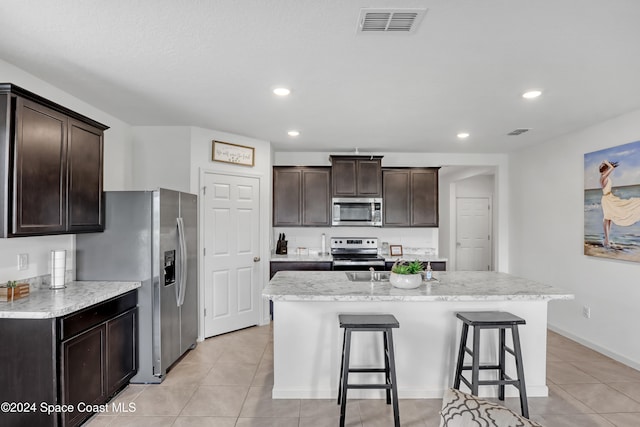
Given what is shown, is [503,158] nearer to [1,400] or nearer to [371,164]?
[371,164]

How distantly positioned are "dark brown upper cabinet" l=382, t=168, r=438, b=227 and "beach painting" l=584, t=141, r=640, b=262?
1.95m

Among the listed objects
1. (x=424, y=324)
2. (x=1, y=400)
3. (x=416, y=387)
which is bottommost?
(x=416, y=387)

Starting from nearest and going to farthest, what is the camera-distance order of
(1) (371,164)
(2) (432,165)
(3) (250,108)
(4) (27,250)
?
(4) (27,250) < (3) (250,108) < (1) (371,164) < (2) (432,165)

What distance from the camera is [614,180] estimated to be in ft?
12.4

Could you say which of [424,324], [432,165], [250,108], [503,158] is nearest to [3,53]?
[250,108]

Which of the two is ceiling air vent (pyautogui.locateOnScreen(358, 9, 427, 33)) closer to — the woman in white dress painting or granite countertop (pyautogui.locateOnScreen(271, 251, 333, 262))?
the woman in white dress painting

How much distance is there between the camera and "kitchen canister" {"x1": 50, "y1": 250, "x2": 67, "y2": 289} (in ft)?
9.18

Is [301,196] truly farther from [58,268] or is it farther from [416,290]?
[58,268]

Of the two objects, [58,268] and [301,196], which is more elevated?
[301,196]

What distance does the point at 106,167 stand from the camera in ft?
12.4

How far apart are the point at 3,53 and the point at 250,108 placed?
1.82 meters

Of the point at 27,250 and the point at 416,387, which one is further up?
the point at 27,250

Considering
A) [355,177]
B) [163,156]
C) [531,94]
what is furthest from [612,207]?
[163,156]

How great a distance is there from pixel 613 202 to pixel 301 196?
12.3 ft
